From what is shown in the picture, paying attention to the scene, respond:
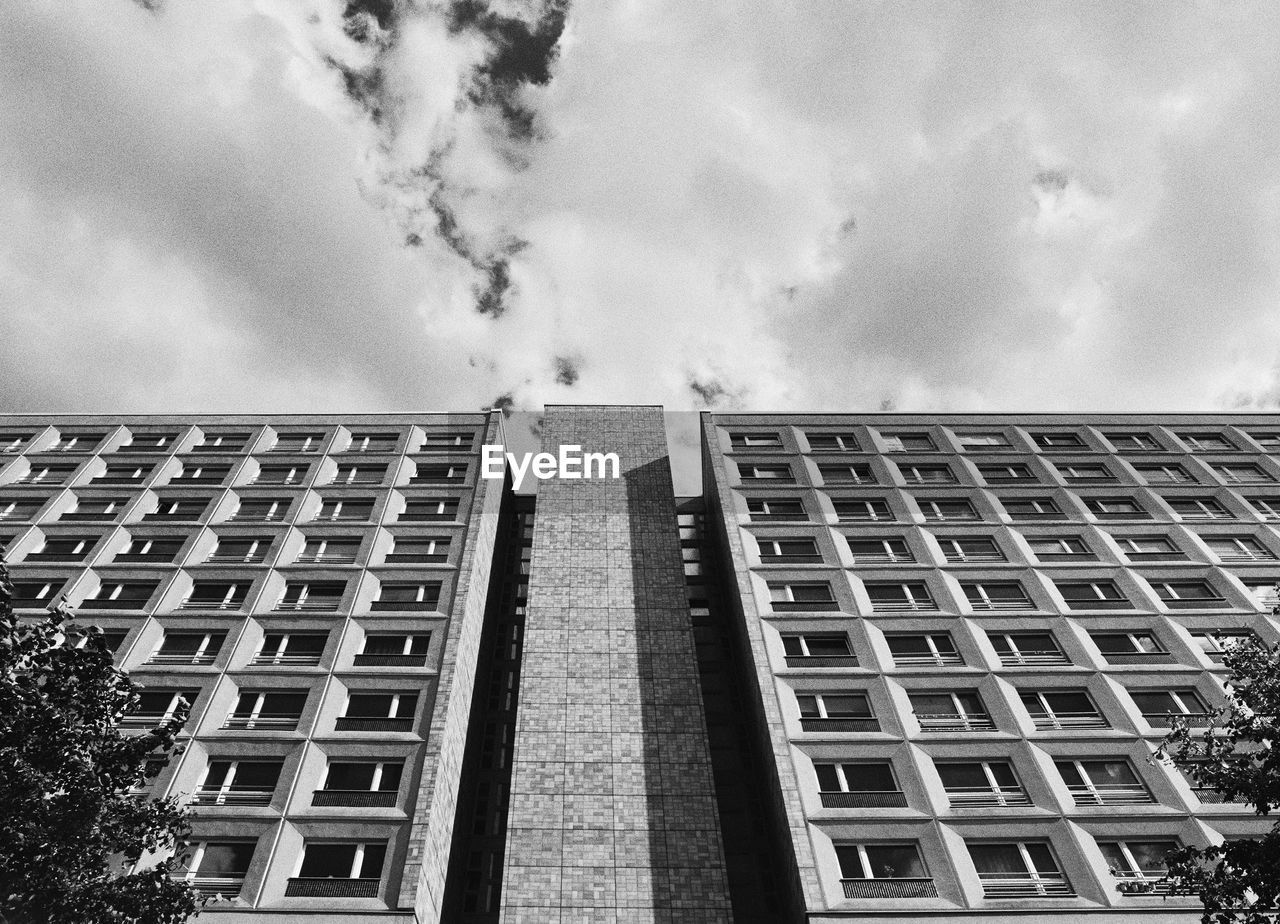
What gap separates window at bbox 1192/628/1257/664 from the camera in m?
29.9

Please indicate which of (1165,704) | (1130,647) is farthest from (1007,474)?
(1165,704)

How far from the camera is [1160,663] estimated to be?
96.2 ft

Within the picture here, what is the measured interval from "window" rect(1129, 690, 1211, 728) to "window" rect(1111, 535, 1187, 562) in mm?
7250

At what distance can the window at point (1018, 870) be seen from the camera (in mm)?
22811

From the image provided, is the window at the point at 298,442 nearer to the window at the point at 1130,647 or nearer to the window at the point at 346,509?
the window at the point at 346,509

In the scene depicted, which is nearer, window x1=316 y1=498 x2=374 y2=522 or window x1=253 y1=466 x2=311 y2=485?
window x1=316 y1=498 x2=374 y2=522

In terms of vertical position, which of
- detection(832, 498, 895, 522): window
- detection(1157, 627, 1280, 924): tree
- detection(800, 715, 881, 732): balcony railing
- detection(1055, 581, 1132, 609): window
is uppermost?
detection(832, 498, 895, 522): window

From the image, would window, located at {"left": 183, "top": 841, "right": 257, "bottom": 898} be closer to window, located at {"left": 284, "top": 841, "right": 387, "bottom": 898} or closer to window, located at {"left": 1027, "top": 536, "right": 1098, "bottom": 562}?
window, located at {"left": 284, "top": 841, "right": 387, "bottom": 898}

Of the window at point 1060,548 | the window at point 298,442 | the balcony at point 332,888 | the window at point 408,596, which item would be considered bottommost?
the balcony at point 332,888

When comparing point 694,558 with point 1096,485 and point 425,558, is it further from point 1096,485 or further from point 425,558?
point 1096,485

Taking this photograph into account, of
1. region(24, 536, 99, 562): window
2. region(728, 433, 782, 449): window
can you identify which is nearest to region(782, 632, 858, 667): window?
region(728, 433, 782, 449): window

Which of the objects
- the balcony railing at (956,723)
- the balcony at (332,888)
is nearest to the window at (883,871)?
the balcony railing at (956,723)

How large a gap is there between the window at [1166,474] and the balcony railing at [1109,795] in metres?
18.5

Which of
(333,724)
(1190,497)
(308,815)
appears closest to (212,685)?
(333,724)
